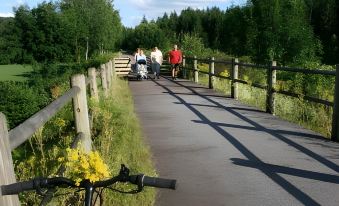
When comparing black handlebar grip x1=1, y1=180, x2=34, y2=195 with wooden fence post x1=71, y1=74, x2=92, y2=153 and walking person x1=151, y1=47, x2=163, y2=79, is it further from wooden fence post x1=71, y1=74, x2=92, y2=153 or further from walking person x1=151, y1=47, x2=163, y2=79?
walking person x1=151, y1=47, x2=163, y2=79

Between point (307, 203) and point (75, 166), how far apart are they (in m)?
3.23

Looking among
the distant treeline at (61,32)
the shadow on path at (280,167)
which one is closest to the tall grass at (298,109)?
the shadow on path at (280,167)

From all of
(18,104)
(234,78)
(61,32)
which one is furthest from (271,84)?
(61,32)

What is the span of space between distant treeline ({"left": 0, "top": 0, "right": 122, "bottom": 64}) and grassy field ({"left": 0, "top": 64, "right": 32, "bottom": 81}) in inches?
72.8

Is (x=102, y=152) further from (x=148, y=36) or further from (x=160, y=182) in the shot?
(x=148, y=36)

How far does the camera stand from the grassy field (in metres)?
82.6

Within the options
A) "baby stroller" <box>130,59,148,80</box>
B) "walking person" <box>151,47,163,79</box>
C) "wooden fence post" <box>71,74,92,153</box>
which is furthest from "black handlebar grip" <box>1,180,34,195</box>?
"walking person" <box>151,47,163,79</box>

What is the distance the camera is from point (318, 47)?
179ft

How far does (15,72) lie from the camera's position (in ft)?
302

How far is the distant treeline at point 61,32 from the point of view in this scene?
6538 cm

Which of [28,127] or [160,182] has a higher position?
[28,127]

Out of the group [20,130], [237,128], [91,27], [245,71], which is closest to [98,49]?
[91,27]

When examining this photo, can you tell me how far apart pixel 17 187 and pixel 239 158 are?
4.95 m

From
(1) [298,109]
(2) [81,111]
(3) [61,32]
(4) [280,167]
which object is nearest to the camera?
(2) [81,111]
